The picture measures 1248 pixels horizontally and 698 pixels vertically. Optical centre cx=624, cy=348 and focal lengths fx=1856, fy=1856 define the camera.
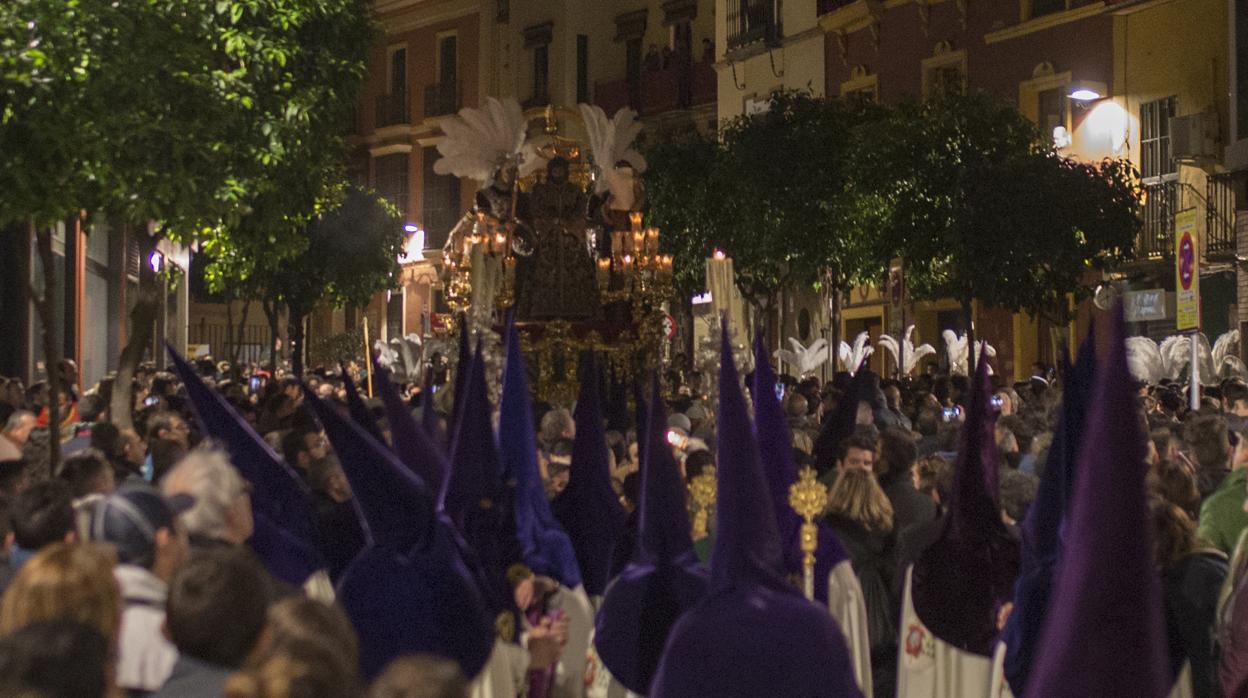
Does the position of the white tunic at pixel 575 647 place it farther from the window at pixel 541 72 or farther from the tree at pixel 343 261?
the window at pixel 541 72

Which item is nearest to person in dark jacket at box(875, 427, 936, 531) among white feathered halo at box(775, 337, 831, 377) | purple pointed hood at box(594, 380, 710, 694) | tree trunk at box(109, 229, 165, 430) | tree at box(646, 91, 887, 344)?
purple pointed hood at box(594, 380, 710, 694)

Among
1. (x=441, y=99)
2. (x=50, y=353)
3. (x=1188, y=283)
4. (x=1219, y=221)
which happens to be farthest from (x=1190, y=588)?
(x=441, y=99)

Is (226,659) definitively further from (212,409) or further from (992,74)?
(992,74)

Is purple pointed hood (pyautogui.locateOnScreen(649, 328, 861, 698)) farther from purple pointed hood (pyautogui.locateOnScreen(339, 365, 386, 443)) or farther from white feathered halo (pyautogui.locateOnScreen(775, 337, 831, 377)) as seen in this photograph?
white feathered halo (pyautogui.locateOnScreen(775, 337, 831, 377))

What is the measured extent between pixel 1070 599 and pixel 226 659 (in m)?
1.71

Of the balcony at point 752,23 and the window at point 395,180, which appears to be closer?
the balcony at point 752,23

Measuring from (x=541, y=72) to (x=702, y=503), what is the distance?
42347 millimetres

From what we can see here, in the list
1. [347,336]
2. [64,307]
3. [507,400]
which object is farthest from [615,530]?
[347,336]

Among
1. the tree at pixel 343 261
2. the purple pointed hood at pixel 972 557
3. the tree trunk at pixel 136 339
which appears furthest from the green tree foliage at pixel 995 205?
the purple pointed hood at pixel 972 557

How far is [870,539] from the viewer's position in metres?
7.41

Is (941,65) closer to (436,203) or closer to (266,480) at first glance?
(436,203)

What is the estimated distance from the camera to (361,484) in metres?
5.81

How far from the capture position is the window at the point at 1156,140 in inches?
1105

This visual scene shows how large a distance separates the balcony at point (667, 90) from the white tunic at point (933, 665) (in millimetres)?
35394
